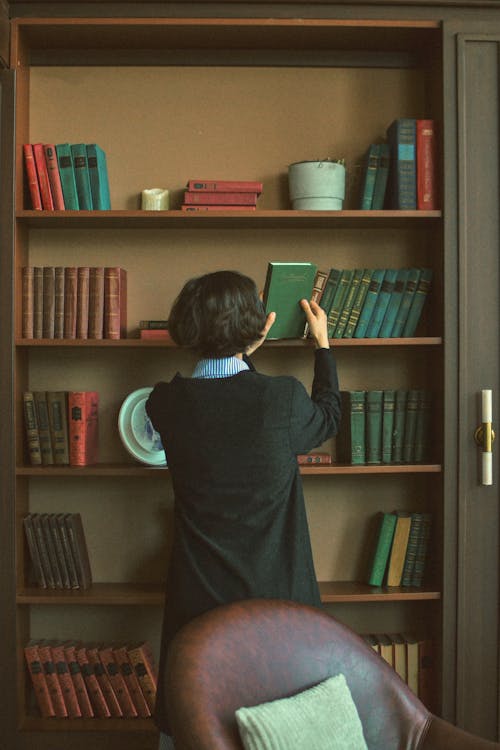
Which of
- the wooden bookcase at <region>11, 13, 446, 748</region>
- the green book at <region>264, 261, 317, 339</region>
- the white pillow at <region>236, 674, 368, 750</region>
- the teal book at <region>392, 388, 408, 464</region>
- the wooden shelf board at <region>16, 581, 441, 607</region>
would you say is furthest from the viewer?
the wooden bookcase at <region>11, 13, 446, 748</region>

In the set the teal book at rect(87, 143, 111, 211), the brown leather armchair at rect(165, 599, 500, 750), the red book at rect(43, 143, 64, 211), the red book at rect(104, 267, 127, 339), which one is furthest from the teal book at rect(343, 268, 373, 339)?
the brown leather armchair at rect(165, 599, 500, 750)

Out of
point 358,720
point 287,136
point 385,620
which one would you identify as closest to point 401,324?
point 287,136

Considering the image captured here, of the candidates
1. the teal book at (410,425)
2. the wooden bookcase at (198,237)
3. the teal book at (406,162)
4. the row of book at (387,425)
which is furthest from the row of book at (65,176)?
the teal book at (410,425)

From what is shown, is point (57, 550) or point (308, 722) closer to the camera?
point (308, 722)

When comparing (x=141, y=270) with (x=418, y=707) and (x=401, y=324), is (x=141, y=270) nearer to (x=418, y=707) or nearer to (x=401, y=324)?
(x=401, y=324)

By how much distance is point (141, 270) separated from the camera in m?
2.99

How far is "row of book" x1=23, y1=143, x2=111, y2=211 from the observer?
2.77 metres

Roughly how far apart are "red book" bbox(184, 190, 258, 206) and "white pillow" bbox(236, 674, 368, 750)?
5.30 ft

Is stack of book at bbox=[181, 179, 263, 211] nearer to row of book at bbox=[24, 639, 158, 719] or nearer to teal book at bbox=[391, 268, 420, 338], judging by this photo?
teal book at bbox=[391, 268, 420, 338]

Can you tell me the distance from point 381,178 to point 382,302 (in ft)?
1.40

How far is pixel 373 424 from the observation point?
2801 millimetres

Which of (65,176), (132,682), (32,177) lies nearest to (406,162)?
(65,176)

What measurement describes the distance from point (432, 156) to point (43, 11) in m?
1.37

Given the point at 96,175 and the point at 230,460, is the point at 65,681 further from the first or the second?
the point at 96,175
